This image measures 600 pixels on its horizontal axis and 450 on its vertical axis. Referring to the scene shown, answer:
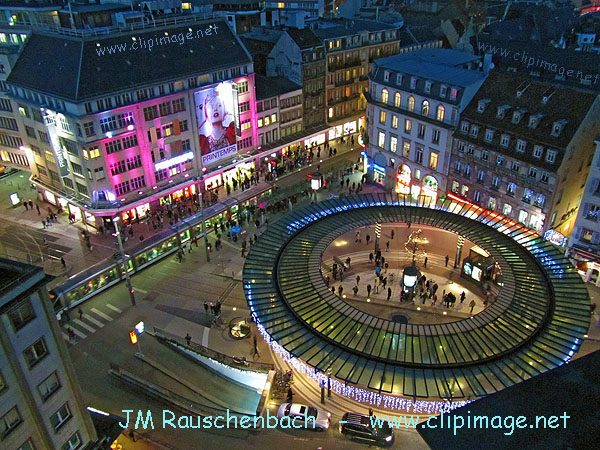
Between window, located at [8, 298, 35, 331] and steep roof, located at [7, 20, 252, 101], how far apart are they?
40.0 meters

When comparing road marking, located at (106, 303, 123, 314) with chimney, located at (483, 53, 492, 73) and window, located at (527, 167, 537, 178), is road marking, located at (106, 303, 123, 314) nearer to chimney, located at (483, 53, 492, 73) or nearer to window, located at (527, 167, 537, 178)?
window, located at (527, 167, 537, 178)

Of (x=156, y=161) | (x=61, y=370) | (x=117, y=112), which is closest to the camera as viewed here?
(x=61, y=370)

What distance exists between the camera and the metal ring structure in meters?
36.5

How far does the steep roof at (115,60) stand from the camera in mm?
63438

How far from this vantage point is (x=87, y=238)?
6781 cm

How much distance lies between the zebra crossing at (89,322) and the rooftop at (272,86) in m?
44.5

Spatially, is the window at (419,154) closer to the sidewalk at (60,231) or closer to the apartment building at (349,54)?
the sidewalk at (60,231)

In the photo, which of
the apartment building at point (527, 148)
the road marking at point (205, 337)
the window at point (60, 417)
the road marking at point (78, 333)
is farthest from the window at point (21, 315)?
the apartment building at point (527, 148)

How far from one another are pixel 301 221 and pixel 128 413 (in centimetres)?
2650

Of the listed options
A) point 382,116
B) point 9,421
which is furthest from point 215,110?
point 9,421

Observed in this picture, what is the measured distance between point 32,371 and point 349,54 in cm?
8151

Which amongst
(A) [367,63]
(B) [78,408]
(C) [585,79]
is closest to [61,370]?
(B) [78,408]

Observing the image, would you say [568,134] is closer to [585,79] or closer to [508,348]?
[585,79]

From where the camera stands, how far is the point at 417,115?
71.7m
